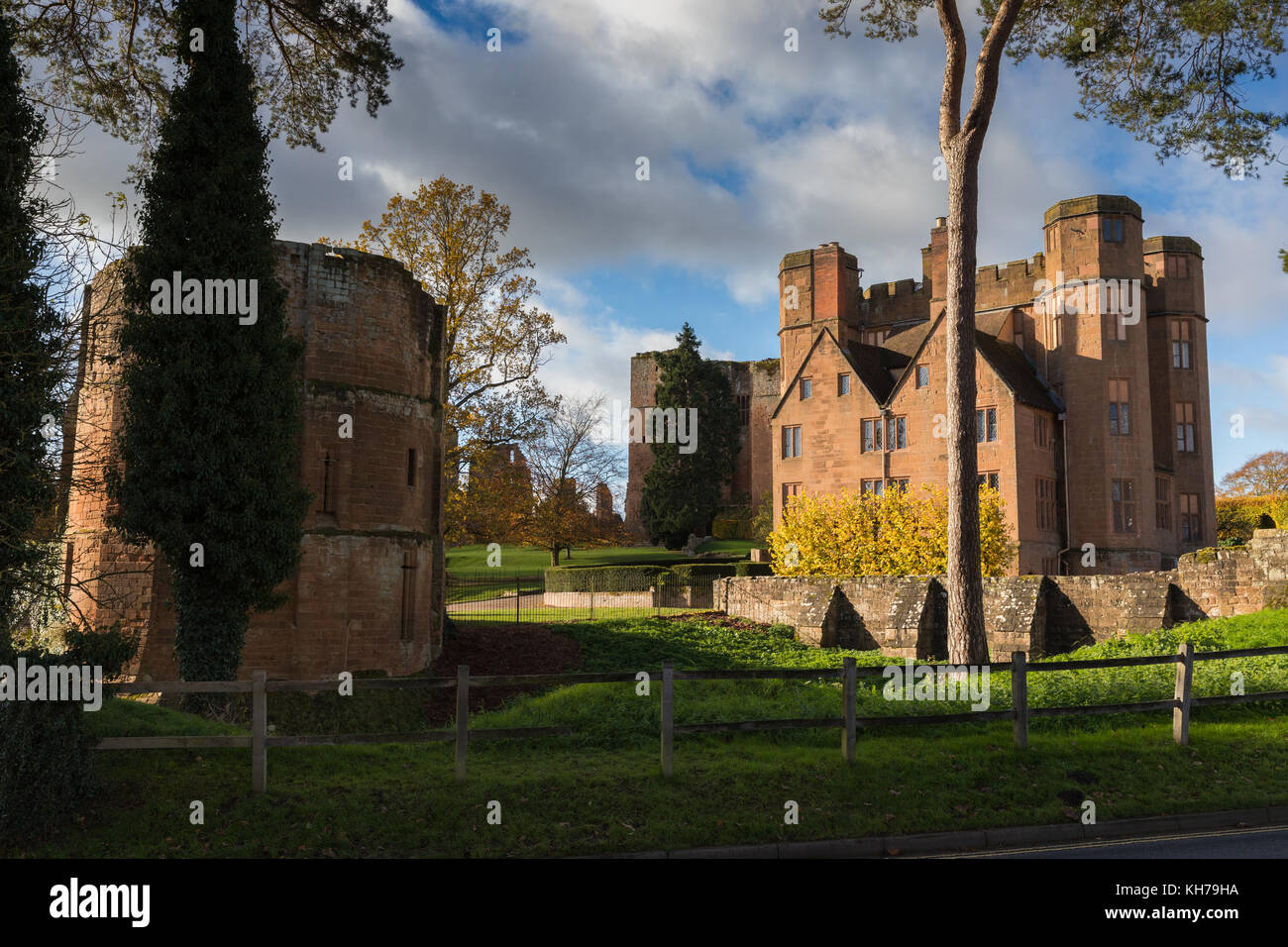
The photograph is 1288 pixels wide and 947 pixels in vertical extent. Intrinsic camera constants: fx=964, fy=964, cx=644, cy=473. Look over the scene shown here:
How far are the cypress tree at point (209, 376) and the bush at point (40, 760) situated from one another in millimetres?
5564

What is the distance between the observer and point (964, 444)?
16984 mm

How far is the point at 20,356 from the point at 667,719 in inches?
329

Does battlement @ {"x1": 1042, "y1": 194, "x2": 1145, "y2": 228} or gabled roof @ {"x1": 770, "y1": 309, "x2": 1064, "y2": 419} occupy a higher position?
battlement @ {"x1": 1042, "y1": 194, "x2": 1145, "y2": 228}

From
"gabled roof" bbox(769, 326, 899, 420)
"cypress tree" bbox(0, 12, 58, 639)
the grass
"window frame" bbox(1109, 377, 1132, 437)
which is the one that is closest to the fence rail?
"gabled roof" bbox(769, 326, 899, 420)

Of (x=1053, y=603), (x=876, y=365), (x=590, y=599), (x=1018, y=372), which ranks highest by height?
(x=876, y=365)

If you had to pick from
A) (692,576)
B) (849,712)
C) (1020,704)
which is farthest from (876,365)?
(849,712)

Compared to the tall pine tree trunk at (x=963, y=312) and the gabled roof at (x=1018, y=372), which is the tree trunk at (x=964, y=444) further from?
the gabled roof at (x=1018, y=372)

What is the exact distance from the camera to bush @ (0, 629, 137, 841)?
884 cm

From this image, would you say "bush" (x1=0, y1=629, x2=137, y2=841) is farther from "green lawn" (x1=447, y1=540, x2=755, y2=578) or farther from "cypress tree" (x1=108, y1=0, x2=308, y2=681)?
"green lawn" (x1=447, y1=540, x2=755, y2=578)

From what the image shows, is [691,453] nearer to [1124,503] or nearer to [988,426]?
[988,426]

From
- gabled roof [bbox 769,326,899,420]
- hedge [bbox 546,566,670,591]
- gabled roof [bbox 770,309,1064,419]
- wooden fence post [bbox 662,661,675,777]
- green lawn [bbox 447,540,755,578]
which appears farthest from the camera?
green lawn [bbox 447,540,755,578]

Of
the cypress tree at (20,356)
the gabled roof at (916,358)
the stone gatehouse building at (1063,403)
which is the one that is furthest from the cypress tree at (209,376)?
the gabled roof at (916,358)

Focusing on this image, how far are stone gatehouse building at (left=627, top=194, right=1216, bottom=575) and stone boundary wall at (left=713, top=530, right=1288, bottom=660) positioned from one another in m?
15.4
